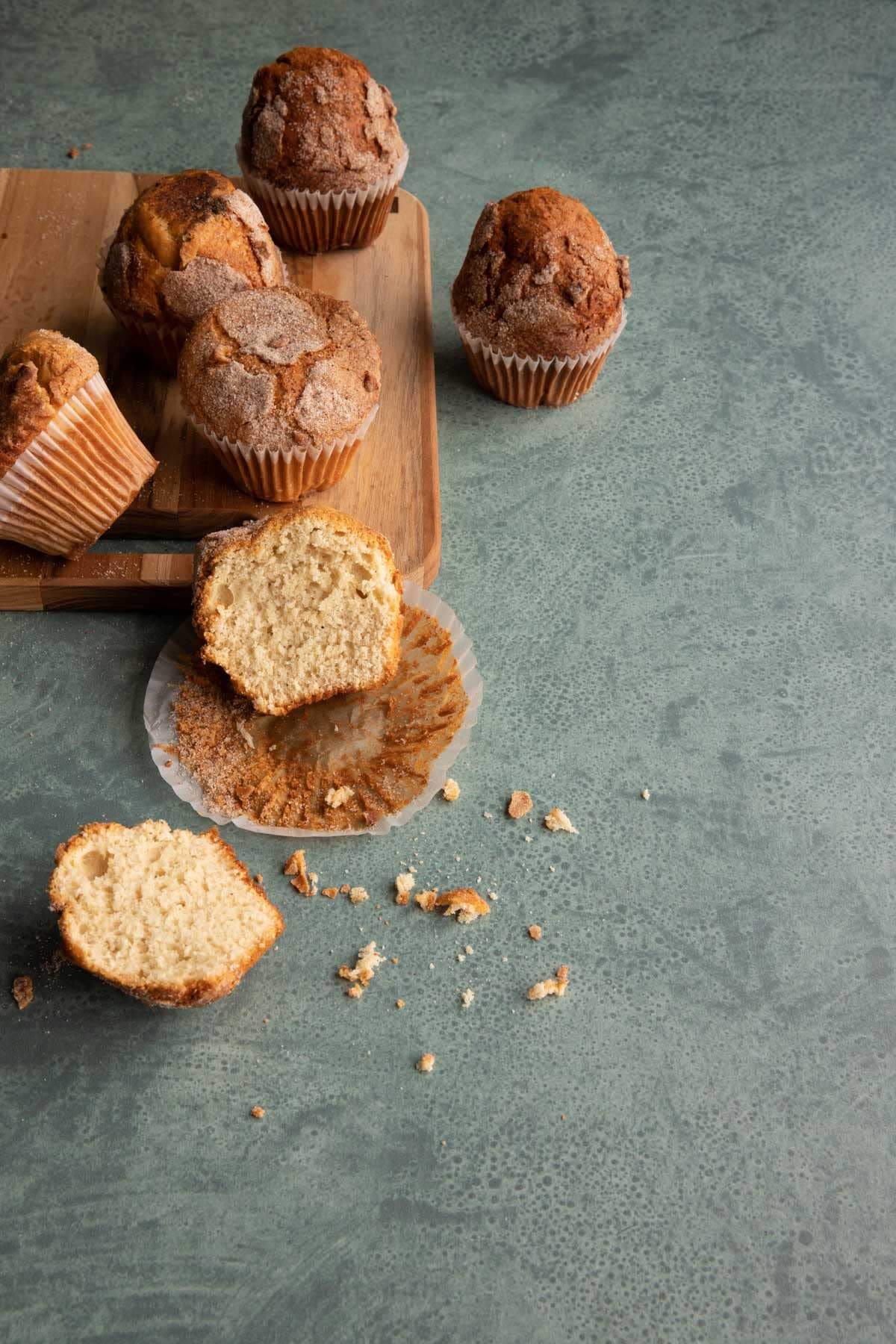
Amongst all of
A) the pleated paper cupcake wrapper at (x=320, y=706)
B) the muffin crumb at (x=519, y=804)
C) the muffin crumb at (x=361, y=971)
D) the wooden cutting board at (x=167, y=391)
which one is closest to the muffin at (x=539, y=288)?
the wooden cutting board at (x=167, y=391)

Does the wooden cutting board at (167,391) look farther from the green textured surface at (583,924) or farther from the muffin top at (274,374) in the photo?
the muffin top at (274,374)

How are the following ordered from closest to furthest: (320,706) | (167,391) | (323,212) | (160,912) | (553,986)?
(160,912) < (553,986) < (320,706) < (167,391) < (323,212)

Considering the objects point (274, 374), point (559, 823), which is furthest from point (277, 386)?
point (559, 823)

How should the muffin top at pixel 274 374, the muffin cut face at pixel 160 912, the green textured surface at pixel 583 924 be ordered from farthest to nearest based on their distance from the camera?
1. the muffin top at pixel 274 374
2. the muffin cut face at pixel 160 912
3. the green textured surface at pixel 583 924

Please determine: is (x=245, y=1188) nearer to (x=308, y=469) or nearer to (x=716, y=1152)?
(x=716, y=1152)

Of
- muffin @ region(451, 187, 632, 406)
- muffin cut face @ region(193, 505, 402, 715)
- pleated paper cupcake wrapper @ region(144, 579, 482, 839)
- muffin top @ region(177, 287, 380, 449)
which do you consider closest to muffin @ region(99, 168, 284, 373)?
muffin top @ region(177, 287, 380, 449)

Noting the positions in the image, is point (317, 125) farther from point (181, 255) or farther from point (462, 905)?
point (462, 905)

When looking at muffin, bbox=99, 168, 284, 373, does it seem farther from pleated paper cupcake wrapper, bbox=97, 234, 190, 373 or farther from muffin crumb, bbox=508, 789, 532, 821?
muffin crumb, bbox=508, 789, 532, 821
